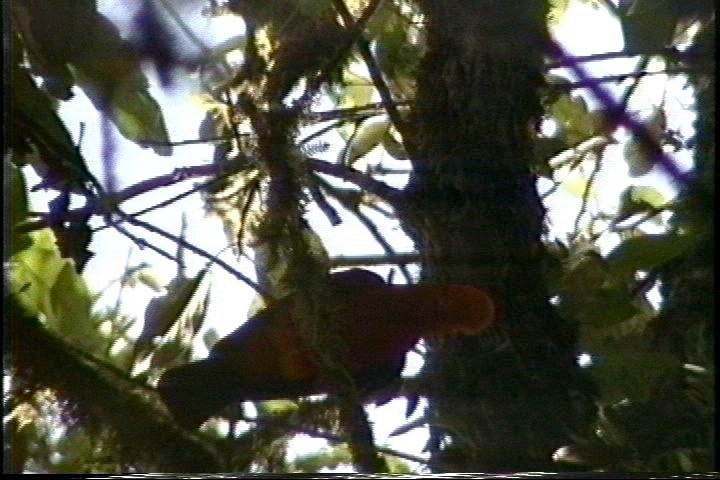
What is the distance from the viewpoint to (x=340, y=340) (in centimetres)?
62

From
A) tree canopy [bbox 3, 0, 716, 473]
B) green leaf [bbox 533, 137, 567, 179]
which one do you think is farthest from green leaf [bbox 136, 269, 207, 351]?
green leaf [bbox 533, 137, 567, 179]

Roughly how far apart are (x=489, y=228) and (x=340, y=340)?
11cm

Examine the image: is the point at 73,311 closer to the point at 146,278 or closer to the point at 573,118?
the point at 146,278

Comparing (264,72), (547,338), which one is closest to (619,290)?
(547,338)

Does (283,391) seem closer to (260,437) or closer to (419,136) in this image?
(260,437)

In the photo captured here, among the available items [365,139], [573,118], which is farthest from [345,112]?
[573,118]

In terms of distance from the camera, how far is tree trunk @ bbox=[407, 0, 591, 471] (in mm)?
607

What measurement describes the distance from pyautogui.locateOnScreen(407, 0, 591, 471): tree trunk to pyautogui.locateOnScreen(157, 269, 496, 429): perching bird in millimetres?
15

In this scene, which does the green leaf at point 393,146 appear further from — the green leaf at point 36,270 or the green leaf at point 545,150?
the green leaf at point 36,270

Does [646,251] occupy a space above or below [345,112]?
below

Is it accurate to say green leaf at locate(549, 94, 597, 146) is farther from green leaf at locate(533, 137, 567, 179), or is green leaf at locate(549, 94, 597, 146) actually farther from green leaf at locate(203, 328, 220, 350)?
green leaf at locate(203, 328, 220, 350)

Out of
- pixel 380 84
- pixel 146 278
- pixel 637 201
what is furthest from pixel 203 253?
pixel 637 201

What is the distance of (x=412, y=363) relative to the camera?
61cm

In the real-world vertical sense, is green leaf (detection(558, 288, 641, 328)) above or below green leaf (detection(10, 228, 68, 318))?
below
